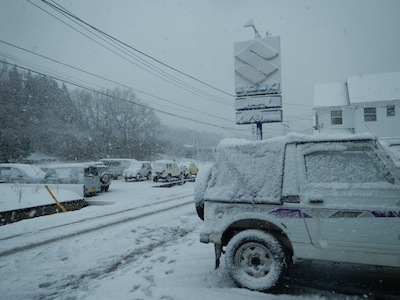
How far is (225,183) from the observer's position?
14.4ft

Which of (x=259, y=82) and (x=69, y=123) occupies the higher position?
(x=69, y=123)

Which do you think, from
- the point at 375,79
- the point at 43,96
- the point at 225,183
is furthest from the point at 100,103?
the point at 225,183

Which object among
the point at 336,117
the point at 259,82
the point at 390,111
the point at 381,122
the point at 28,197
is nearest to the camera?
the point at 28,197

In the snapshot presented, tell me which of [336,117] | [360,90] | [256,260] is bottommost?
[256,260]

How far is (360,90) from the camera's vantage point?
87.3 feet

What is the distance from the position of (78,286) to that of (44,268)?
1.35 metres

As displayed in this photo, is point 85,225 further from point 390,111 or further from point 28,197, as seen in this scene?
point 390,111

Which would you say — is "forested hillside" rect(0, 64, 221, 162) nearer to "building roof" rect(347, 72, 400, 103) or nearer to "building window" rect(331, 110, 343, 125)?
"building window" rect(331, 110, 343, 125)

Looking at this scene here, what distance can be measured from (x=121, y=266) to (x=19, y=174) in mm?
18399

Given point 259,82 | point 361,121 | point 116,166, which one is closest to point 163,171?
point 116,166

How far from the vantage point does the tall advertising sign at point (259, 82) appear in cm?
1314

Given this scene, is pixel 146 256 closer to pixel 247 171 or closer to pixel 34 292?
pixel 34 292

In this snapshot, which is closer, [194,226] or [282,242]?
[282,242]

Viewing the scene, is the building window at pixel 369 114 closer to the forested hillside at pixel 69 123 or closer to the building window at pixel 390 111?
the building window at pixel 390 111
